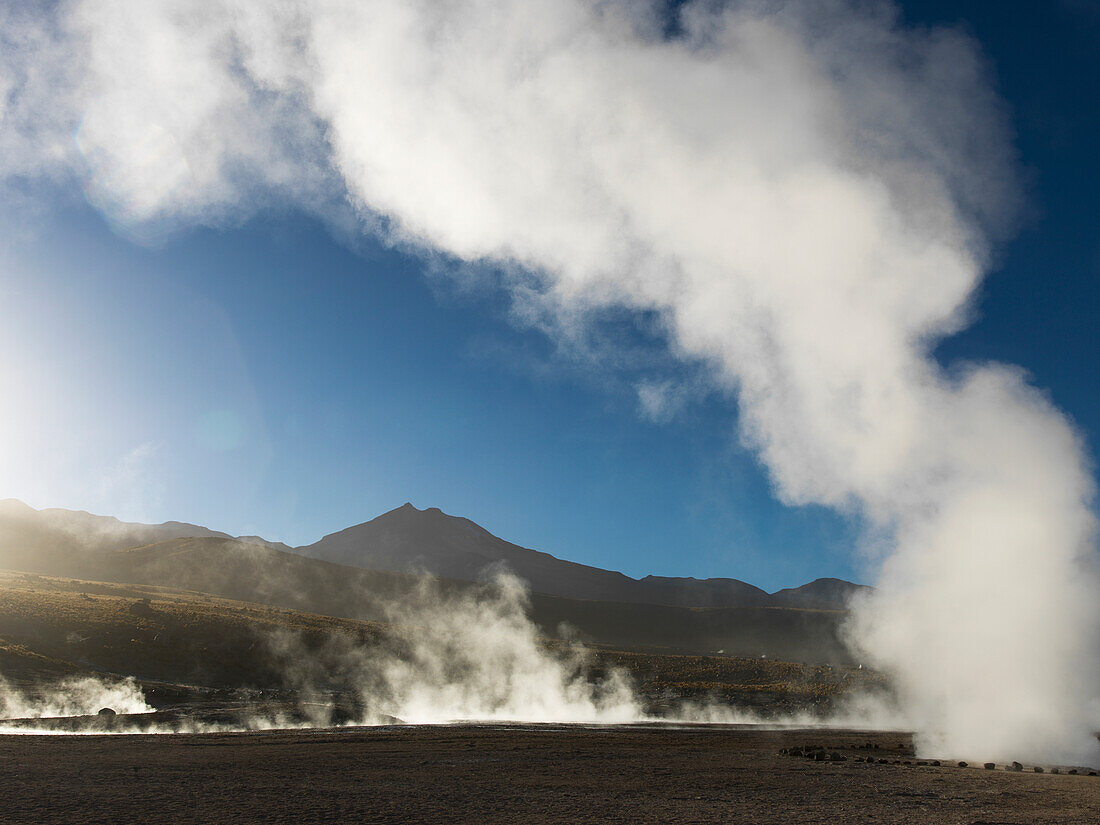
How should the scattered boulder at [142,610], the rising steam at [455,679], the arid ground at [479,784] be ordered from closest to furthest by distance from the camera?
the arid ground at [479,784], the rising steam at [455,679], the scattered boulder at [142,610]

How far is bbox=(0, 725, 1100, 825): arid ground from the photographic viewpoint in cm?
1269

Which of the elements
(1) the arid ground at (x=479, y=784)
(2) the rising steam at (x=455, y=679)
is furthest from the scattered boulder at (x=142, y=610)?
(1) the arid ground at (x=479, y=784)

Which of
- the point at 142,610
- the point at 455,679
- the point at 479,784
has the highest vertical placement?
the point at 479,784

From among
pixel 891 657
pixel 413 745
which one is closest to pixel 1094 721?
pixel 891 657

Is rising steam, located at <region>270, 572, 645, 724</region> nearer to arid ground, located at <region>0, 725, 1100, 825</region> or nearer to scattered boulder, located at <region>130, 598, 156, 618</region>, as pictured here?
scattered boulder, located at <region>130, 598, 156, 618</region>

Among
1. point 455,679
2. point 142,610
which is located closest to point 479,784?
point 455,679

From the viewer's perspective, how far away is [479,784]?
16.3 m

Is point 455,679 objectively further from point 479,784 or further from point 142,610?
point 479,784

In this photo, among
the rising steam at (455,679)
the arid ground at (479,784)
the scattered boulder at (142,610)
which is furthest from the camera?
the scattered boulder at (142,610)

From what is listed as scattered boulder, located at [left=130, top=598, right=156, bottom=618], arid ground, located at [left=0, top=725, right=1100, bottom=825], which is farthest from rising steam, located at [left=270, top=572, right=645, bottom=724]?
arid ground, located at [left=0, top=725, right=1100, bottom=825]

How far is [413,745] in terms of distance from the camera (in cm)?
2300

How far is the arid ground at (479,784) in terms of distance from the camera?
12688mm

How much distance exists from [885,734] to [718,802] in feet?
85.6

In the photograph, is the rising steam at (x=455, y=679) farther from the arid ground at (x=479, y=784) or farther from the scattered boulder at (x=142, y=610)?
the arid ground at (x=479, y=784)
